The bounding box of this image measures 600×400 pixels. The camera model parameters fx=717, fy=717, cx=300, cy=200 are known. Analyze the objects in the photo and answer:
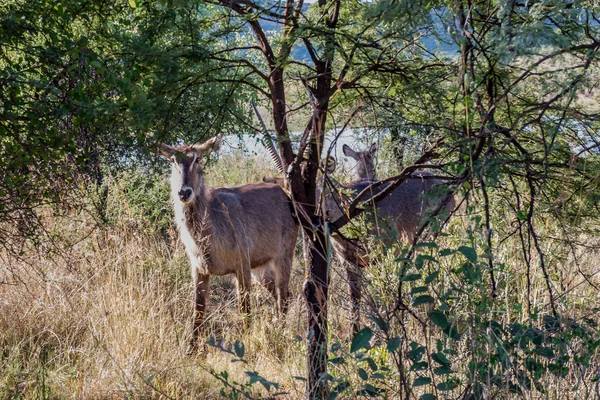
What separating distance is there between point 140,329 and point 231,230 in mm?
2628

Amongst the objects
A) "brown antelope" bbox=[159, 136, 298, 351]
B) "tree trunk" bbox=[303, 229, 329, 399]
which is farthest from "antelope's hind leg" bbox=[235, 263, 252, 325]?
"tree trunk" bbox=[303, 229, 329, 399]

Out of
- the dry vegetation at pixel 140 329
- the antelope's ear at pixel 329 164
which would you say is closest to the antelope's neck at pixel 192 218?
the dry vegetation at pixel 140 329

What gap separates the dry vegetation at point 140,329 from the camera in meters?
4.86

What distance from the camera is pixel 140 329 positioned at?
5746 millimetres

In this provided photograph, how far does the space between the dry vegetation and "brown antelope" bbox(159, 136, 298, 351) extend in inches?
15.3

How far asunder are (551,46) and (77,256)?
5558 mm

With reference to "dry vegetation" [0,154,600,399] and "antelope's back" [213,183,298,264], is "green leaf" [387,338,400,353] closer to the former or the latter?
"dry vegetation" [0,154,600,399]

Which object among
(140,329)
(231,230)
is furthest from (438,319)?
(231,230)

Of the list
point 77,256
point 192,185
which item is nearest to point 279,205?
point 192,185

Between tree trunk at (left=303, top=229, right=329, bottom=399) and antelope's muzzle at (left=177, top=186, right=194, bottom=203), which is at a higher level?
antelope's muzzle at (left=177, top=186, right=194, bottom=203)

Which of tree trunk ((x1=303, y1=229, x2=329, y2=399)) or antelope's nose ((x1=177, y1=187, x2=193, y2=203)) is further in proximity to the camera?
antelope's nose ((x1=177, y1=187, x2=193, y2=203))

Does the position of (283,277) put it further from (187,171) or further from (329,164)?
(329,164)

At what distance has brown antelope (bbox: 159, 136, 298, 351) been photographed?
7.44m

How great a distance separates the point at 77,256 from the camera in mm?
7281
